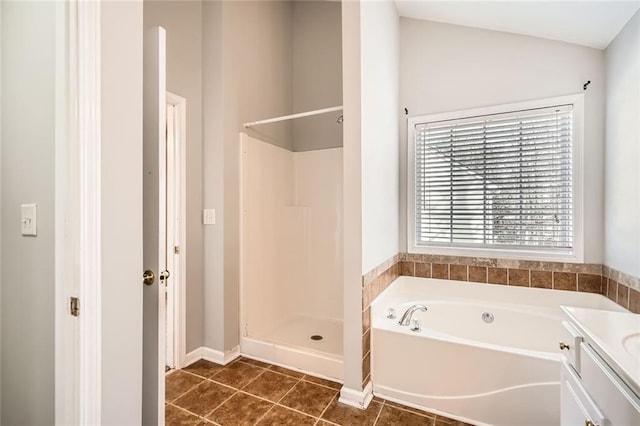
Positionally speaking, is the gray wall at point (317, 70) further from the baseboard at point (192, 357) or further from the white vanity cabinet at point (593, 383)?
the white vanity cabinet at point (593, 383)

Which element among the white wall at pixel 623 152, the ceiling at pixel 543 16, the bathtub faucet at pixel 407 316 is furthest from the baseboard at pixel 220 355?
the ceiling at pixel 543 16

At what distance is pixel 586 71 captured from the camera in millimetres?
2145

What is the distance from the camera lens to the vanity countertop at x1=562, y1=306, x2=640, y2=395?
829mm

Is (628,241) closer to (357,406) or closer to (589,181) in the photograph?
(589,181)

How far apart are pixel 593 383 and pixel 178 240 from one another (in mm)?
2374

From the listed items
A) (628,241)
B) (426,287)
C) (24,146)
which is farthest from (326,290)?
(24,146)

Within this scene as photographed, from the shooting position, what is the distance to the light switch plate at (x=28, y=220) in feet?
3.31

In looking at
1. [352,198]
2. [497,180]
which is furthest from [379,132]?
[497,180]

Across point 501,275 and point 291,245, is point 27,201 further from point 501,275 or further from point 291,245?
point 501,275

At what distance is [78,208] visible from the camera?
849mm

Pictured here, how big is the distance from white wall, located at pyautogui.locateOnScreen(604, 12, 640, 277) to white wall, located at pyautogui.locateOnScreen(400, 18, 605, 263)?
79mm

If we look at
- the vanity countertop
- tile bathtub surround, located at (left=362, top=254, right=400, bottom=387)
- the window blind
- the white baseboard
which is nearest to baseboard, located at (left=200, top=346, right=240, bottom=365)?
the white baseboard

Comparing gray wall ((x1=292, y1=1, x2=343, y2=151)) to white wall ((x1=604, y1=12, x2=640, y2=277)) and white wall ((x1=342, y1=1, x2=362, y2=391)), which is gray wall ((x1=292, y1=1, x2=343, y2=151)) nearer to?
white wall ((x1=342, y1=1, x2=362, y2=391))

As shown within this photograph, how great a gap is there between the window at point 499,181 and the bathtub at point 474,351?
33 centimetres
